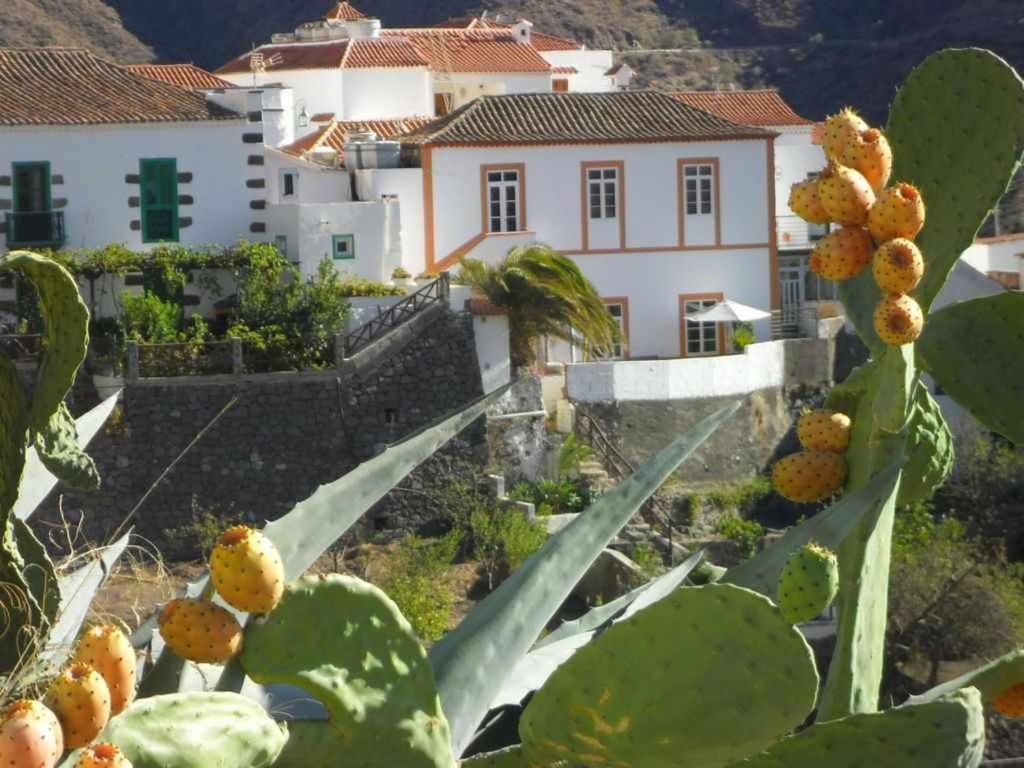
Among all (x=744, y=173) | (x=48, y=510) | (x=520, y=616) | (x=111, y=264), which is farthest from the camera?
(x=744, y=173)

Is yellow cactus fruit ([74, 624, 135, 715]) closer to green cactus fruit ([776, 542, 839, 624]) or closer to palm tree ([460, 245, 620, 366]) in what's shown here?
green cactus fruit ([776, 542, 839, 624])

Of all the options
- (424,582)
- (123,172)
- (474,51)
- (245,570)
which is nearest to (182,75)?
(474,51)

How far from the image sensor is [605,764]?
13.2 feet

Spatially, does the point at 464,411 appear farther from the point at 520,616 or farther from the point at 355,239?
the point at 355,239

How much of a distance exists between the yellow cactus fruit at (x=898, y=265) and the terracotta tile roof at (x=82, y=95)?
26754mm

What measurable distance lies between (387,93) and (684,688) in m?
40.5

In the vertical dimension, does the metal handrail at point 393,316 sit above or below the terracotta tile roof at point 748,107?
below

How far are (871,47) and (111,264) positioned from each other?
2024 inches

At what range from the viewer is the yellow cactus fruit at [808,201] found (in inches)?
182

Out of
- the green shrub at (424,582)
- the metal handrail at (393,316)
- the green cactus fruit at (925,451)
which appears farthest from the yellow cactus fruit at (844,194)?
the metal handrail at (393,316)

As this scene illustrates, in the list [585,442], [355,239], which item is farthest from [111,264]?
[585,442]

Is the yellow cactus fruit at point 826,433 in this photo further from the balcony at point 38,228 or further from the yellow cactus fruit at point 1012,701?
the balcony at point 38,228

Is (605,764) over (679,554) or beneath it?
over

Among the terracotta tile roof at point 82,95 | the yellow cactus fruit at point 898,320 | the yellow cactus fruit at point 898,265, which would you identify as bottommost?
the terracotta tile roof at point 82,95
